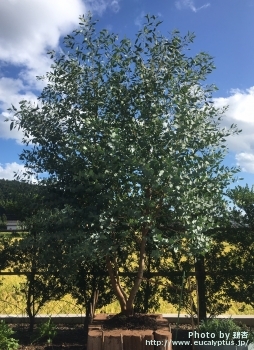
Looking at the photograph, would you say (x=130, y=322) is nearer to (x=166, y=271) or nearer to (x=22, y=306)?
(x=166, y=271)

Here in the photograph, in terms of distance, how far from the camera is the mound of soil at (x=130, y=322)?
5.00 metres

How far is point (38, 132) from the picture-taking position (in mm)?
5492

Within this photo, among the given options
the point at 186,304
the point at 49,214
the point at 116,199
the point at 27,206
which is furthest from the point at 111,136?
the point at 186,304

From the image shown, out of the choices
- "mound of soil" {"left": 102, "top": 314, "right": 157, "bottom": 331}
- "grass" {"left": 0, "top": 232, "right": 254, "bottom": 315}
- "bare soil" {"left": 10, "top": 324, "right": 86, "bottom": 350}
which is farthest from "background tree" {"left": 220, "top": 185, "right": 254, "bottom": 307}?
"bare soil" {"left": 10, "top": 324, "right": 86, "bottom": 350}

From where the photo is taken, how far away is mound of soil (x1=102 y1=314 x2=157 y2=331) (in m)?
5.00

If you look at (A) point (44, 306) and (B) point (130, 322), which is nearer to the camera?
(B) point (130, 322)

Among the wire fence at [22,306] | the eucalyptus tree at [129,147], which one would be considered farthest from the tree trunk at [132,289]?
the wire fence at [22,306]

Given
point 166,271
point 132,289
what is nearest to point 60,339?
point 132,289

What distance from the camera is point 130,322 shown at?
5.15 metres

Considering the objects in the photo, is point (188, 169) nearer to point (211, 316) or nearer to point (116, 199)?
point (116, 199)

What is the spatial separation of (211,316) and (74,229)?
3.22 metres

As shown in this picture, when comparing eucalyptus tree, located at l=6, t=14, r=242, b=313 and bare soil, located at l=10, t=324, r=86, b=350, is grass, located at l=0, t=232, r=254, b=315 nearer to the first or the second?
bare soil, located at l=10, t=324, r=86, b=350

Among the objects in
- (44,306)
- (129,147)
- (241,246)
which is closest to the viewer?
(129,147)

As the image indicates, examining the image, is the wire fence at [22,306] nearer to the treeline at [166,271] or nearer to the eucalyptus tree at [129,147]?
the treeline at [166,271]
